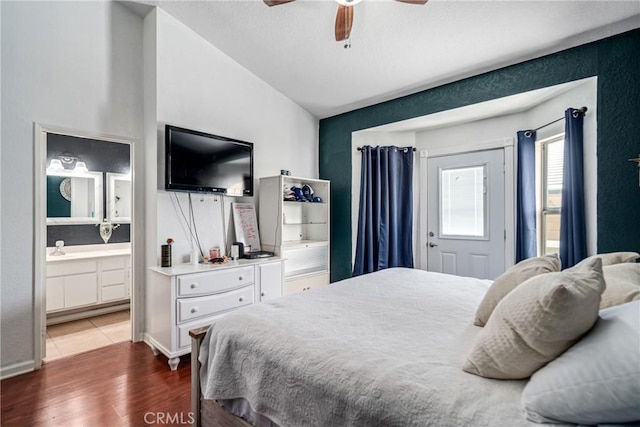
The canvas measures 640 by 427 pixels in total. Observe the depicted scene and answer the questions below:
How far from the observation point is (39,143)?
2.50 meters

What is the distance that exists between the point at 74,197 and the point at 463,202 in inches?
189

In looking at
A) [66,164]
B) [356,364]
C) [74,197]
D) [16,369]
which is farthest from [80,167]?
[356,364]

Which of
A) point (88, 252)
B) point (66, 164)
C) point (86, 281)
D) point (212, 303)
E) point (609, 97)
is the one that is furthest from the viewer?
point (88, 252)

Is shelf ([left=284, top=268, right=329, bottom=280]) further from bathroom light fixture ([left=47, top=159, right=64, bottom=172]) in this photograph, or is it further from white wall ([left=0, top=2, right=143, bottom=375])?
bathroom light fixture ([left=47, top=159, right=64, bottom=172])

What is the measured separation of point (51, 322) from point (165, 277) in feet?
6.63

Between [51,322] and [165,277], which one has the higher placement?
[165,277]

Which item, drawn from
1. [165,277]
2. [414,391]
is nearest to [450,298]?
[414,391]

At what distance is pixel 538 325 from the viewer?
897mm

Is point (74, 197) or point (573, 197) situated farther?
point (74, 197)

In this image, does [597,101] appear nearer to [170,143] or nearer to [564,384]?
[564,384]

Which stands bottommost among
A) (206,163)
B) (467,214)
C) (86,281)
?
(86,281)

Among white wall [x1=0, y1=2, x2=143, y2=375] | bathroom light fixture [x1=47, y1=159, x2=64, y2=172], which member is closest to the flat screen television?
white wall [x1=0, y1=2, x2=143, y2=375]

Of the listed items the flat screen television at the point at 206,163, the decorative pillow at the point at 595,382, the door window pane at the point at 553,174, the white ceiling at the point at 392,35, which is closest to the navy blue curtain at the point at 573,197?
the door window pane at the point at 553,174

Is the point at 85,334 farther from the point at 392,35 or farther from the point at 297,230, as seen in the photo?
the point at 392,35
